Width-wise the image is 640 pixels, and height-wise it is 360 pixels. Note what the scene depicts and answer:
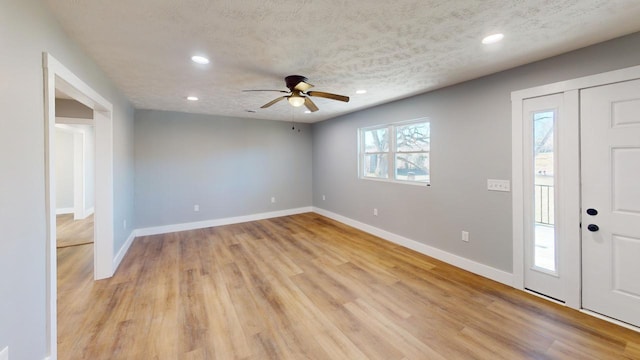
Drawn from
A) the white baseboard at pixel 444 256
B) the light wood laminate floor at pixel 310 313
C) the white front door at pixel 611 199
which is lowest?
the light wood laminate floor at pixel 310 313

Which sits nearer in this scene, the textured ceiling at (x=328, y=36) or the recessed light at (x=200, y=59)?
the textured ceiling at (x=328, y=36)

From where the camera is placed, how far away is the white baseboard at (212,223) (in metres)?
4.78

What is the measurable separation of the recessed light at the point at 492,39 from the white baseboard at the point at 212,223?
17.1ft

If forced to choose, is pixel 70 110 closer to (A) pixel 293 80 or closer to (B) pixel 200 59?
(B) pixel 200 59

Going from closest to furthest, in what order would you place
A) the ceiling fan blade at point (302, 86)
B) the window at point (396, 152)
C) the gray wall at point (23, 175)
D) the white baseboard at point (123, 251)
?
the gray wall at point (23, 175) < the ceiling fan blade at point (302, 86) < the white baseboard at point (123, 251) < the window at point (396, 152)

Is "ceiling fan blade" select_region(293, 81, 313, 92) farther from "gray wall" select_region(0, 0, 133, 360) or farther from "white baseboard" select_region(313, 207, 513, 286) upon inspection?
"white baseboard" select_region(313, 207, 513, 286)

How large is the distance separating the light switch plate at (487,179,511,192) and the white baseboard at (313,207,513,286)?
37.6 inches

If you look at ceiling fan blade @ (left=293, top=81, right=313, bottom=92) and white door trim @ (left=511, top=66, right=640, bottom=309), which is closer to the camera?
A: white door trim @ (left=511, top=66, right=640, bottom=309)

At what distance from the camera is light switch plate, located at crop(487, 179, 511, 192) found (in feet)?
9.08

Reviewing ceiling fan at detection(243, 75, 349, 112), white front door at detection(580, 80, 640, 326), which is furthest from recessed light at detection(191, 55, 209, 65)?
white front door at detection(580, 80, 640, 326)

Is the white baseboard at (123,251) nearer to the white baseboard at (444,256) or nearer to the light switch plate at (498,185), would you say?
the white baseboard at (444,256)

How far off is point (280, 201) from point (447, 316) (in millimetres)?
4630

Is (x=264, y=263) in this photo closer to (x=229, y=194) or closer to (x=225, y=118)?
(x=229, y=194)

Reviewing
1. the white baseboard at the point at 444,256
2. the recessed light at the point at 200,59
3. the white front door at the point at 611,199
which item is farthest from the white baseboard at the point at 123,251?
the white front door at the point at 611,199
